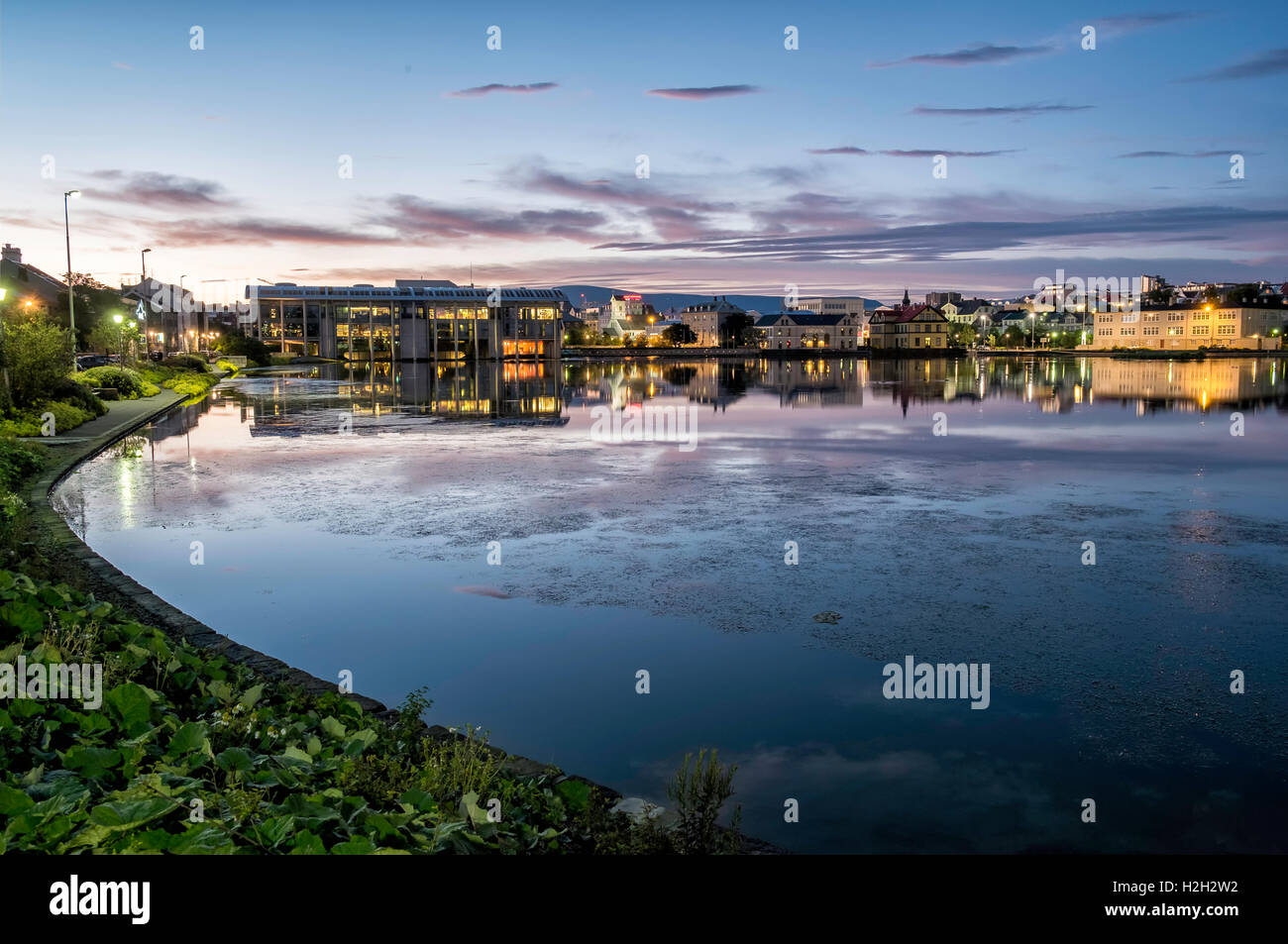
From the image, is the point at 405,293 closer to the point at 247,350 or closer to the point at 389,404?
the point at 247,350

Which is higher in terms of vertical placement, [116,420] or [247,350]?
[247,350]

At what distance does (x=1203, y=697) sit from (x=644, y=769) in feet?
15.8

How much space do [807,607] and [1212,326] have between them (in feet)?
668

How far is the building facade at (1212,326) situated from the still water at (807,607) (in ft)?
603

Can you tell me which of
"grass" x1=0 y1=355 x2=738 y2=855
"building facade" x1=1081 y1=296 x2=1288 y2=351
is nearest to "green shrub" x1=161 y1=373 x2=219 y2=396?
"grass" x1=0 y1=355 x2=738 y2=855

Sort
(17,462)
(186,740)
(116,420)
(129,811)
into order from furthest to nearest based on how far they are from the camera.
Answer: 1. (116,420)
2. (17,462)
3. (186,740)
4. (129,811)

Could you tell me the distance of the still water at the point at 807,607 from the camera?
7012mm

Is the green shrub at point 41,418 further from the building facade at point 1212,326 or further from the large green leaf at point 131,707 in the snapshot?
the building facade at point 1212,326

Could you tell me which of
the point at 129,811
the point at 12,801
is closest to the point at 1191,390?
the point at 129,811

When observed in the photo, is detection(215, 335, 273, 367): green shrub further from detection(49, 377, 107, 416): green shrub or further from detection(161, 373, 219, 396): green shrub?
detection(49, 377, 107, 416): green shrub

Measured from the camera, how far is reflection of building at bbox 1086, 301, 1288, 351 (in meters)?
182

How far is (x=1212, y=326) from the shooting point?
184 metres

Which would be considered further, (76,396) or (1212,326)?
(1212,326)
